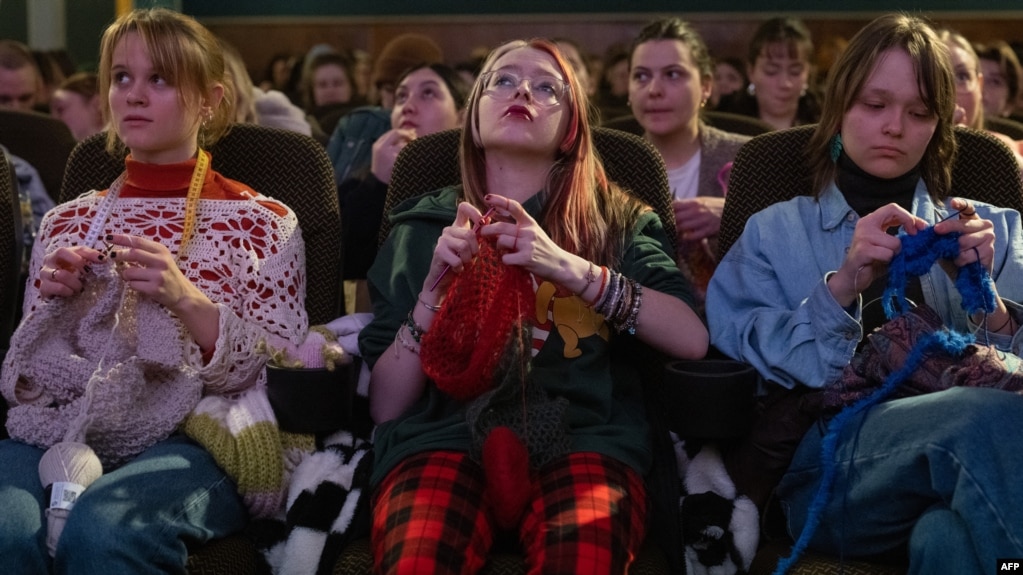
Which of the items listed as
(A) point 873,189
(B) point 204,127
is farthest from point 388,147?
(A) point 873,189

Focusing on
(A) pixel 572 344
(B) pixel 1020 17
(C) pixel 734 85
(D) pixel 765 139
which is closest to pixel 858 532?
(A) pixel 572 344

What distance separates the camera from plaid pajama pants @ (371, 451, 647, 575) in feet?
6.54

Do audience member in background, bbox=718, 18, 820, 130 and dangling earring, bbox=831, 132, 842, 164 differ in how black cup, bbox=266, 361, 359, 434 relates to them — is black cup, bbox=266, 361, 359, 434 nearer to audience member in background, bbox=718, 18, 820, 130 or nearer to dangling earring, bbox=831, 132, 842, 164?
dangling earring, bbox=831, 132, 842, 164

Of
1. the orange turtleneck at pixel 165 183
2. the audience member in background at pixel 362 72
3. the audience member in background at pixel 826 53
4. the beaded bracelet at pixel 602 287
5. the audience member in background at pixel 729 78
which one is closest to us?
the beaded bracelet at pixel 602 287

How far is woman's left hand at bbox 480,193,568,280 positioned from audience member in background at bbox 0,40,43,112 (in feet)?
13.5

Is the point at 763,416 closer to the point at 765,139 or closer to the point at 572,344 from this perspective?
the point at 572,344

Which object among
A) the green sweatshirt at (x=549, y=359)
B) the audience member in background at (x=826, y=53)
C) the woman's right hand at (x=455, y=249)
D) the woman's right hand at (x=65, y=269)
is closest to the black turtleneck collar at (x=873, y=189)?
the green sweatshirt at (x=549, y=359)

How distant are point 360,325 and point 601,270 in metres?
0.59

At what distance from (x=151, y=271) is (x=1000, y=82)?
4113 millimetres

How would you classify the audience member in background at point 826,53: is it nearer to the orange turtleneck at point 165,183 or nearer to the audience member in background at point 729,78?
the audience member in background at point 729,78

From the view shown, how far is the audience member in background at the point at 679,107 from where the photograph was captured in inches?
140

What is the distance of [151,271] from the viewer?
Result: 2.33 meters

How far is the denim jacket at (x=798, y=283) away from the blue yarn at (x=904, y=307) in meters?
0.11

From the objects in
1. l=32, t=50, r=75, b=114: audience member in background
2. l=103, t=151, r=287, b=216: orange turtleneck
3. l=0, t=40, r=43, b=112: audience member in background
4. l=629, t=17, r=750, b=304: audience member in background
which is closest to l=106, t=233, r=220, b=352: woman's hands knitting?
l=103, t=151, r=287, b=216: orange turtleneck
